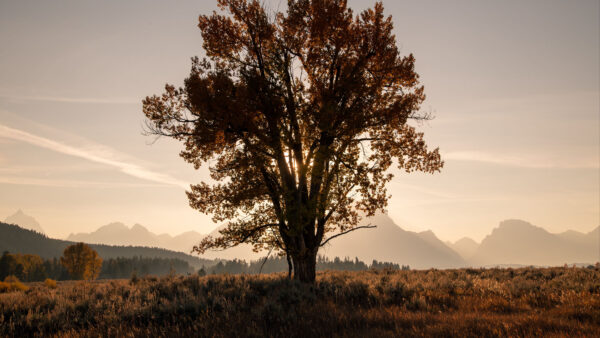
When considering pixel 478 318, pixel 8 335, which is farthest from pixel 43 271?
pixel 478 318

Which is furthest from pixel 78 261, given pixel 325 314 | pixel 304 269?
pixel 325 314

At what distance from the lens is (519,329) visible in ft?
20.4

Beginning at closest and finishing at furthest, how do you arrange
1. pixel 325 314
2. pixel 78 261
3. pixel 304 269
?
pixel 325 314 < pixel 304 269 < pixel 78 261

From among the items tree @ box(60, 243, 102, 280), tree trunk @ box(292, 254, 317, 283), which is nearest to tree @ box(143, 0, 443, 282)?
tree trunk @ box(292, 254, 317, 283)

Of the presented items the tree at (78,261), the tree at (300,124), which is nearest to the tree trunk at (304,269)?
the tree at (300,124)


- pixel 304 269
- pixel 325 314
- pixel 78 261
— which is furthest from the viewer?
pixel 78 261

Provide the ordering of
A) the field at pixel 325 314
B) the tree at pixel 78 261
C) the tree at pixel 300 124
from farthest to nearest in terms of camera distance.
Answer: the tree at pixel 78 261 → the tree at pixel 300 124 → the field at pixel 325 314

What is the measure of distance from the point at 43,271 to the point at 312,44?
434ft

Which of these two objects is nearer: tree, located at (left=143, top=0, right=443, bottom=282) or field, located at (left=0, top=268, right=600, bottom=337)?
field, located at (left=0, top=268, right=600, bottom=337)

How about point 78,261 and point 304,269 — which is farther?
point 78,261

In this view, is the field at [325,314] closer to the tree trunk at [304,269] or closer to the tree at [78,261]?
the tree trunk at [304,269]

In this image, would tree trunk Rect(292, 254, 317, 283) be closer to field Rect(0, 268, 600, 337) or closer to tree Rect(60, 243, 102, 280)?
field Rect(0, 268, 600, 337)

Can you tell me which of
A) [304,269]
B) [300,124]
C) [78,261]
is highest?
[300,124]

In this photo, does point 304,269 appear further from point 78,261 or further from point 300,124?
point 78,261
